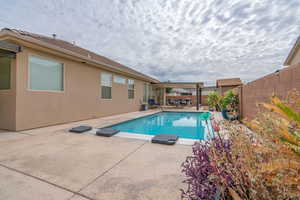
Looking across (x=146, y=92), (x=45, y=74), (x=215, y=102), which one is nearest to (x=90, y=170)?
(x=215, y=102)

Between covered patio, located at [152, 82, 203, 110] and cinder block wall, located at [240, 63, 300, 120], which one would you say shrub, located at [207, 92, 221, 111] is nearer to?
cinder block wall, located at [240, 63, 300, 120]

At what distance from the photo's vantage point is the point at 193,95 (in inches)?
803

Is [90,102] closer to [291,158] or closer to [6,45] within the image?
[6,45]

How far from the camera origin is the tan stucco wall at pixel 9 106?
187 inches

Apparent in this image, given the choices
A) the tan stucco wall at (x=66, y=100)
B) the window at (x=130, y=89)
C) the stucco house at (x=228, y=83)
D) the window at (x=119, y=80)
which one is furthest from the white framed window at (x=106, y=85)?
the stucco house at (x=228, y=83)

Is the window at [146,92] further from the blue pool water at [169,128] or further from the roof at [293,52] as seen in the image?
the roof at [293,52]

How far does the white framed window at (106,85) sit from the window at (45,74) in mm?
2643

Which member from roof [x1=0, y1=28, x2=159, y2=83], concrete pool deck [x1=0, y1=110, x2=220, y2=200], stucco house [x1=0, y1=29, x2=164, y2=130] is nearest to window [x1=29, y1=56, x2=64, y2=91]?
stucco house [x1=0, y1=29, x2=164, y2=130]

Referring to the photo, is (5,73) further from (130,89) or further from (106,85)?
(130,89)

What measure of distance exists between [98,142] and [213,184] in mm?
3250

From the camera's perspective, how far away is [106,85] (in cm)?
900

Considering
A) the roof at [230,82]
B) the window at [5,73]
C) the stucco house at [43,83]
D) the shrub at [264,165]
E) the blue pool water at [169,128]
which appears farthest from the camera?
the roof at [230,82]

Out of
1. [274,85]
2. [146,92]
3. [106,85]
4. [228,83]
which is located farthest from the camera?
[228,83]

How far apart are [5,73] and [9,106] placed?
142 centimetres
